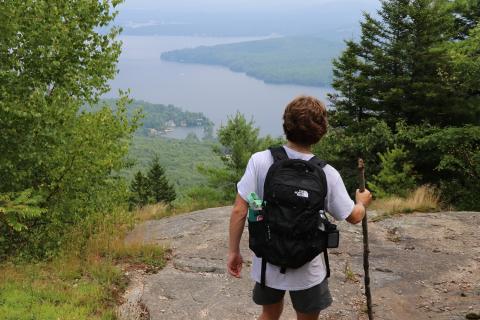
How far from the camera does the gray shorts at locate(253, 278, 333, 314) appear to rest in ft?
11.8

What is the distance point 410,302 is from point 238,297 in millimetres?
2482

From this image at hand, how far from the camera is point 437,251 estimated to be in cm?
870

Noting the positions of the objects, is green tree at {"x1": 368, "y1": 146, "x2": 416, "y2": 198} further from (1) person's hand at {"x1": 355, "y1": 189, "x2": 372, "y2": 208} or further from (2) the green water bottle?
(2) the green water bottle

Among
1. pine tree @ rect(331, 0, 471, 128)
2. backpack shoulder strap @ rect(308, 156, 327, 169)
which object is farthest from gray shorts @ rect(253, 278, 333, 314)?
pine tree @ rect(331, 0, 471, 128)

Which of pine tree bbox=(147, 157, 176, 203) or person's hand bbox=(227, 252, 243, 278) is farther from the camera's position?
pine tree bbox=(147, 157, 176, 203)

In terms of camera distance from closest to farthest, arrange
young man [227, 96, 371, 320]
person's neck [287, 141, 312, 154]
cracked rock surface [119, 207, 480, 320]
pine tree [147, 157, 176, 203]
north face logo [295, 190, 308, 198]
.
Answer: north face logo [295, 190, 308, 198] → young man [227, 96, 371, 320] → person's neck [287, 141, 312, 154] → cracked rock surface [119, 207, 480, 320] → pine tree [147, 157, 176, 203]

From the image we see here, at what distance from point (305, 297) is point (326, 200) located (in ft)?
2.51

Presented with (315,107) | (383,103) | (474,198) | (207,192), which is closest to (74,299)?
(315,107)

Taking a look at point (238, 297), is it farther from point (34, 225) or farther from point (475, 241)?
point (475, 241)

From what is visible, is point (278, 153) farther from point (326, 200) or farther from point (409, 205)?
point (409, 205)

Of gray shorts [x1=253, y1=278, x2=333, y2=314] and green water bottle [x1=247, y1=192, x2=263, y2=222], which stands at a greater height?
green water bottle [x1=247, y1=192, x2=263, y2=222]

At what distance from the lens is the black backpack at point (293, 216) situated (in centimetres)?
333

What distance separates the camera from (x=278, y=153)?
3516 mm

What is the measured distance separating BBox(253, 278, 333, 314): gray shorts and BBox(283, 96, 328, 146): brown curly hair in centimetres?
113
